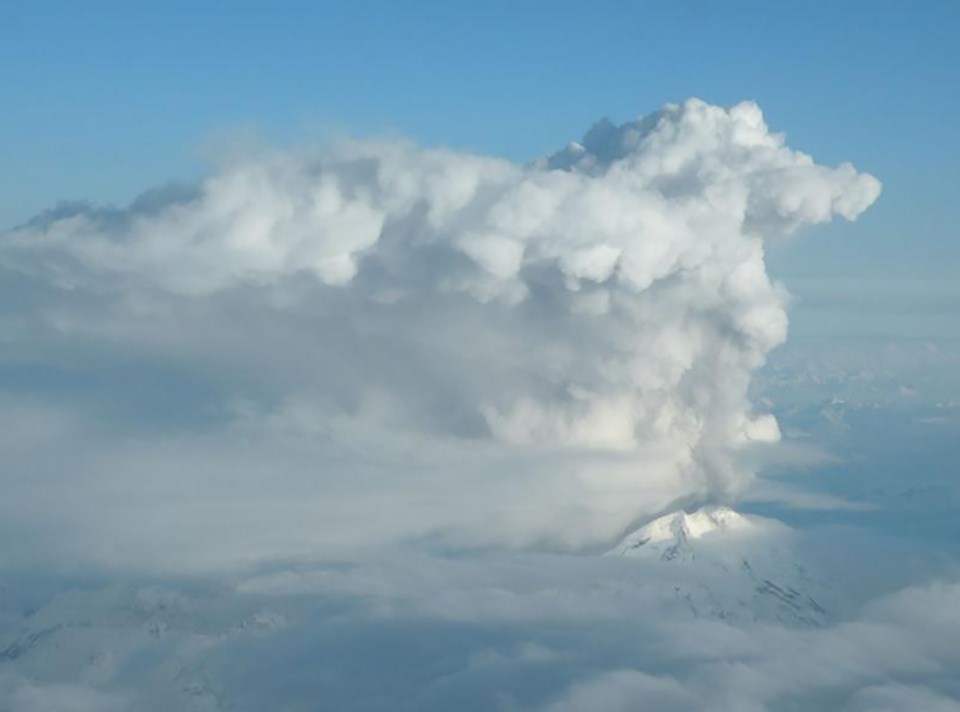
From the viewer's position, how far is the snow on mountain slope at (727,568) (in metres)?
130

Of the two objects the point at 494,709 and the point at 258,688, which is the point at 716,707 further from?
the point at 258,688

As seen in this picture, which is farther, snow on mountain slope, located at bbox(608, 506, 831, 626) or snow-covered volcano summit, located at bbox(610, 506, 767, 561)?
snow-covered volcano summit, located at bbox(610, 506, 767, 561)

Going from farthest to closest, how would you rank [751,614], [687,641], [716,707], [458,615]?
[751,614]
[458,615]
[687,641]
[716,707]

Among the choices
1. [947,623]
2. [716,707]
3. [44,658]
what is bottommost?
[716,707]

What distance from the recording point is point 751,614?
13412 cm

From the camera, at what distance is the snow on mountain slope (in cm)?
12988

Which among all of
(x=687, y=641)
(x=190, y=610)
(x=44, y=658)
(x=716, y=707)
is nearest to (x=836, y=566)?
(x=687, y=641)

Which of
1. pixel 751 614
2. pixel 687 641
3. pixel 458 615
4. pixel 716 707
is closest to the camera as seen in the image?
pixel 716 707

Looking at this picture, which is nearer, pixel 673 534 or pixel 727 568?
pixel 673 534

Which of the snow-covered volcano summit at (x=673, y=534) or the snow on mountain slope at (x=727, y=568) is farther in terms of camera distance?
the snow-covered volcano summit at (x=673, y=534)

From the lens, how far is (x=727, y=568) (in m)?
144

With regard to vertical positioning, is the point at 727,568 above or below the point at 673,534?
below

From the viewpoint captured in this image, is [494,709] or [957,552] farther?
[957,552]

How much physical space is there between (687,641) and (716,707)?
17662 mm
